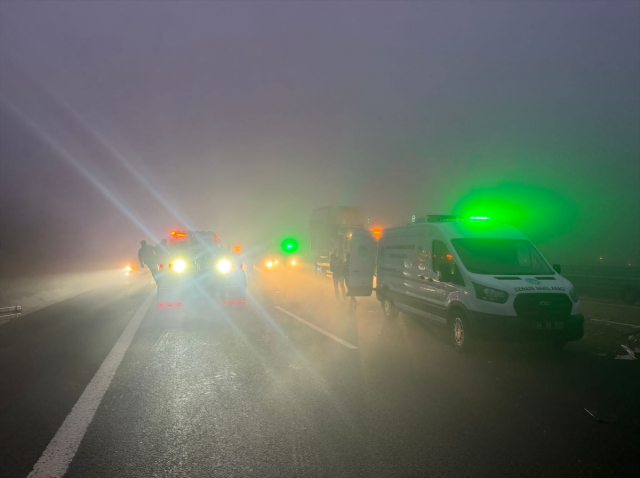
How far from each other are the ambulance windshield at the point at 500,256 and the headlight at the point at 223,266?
8.35m

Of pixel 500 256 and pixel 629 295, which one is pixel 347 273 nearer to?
pixel 500 256

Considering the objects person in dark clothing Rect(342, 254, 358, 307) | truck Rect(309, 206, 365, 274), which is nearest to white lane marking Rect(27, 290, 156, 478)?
person in dark clothing Rect(342, 254, 358, 307)

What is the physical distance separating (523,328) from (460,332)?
115 cm

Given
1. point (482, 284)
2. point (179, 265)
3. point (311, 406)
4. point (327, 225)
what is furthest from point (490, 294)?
point (327, 225)

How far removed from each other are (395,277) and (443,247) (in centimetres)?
289

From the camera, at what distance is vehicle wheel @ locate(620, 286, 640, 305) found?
16984mm

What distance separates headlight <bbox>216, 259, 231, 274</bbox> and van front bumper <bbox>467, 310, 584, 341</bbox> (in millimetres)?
9374

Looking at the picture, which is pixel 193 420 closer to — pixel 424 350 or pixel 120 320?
pixel 424 350

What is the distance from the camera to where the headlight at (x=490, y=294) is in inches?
331

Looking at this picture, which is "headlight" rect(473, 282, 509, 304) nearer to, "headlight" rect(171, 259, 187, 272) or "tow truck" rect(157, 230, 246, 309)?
"tow truck" rect(157, 230, 246, 309)

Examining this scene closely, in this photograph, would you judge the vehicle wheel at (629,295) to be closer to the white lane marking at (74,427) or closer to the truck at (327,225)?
the truck at (327,225)

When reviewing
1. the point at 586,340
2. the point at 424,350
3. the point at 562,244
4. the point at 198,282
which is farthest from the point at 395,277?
the point at 562,244

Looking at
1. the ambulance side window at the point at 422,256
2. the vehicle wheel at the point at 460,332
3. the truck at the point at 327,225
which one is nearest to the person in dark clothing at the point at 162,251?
the truck at the point at 327,225

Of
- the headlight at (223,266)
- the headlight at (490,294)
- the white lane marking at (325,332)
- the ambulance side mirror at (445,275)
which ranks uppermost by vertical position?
the headlight at (223,266)
